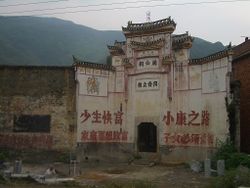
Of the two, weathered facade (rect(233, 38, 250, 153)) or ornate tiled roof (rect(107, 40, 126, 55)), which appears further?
ornate tiled roof (rect(107, 40, 126, 55))

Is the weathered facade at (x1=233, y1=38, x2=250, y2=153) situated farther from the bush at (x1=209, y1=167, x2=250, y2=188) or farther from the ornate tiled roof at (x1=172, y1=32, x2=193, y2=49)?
the bush at (x1=209, y1=167, x2=250, y2=188)

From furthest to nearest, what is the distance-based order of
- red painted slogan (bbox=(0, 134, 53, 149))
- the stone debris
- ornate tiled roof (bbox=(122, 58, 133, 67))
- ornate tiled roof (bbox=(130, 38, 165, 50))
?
ornate tiled roof (bbox=(122, 58, 133, 67)) → ornate tiled roof (bbox=(130, 38, 165, 50)) → red painted slogan (bbox=(0, 134, 53, 149)) → the stone debris

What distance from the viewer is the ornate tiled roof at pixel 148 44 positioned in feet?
64.7

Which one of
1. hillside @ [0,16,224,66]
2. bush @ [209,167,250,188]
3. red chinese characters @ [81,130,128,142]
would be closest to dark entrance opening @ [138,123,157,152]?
red chinese characters @ [81,130,128,142]

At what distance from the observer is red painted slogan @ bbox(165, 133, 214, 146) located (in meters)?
17.7

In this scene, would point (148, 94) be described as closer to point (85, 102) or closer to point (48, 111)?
point (85, 102)

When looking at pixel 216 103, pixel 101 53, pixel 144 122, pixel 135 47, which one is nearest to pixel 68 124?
pixel 144 122

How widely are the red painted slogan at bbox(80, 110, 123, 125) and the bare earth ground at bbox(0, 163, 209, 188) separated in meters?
2.25

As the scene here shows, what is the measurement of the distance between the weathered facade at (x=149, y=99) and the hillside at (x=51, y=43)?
26.9m

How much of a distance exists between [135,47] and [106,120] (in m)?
4.01

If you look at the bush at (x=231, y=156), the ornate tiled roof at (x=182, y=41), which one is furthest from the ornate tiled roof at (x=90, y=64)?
the bush at (x=231, y=156)

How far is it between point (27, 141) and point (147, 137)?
615 centimetres

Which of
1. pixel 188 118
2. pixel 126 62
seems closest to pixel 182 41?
pixel 126 62

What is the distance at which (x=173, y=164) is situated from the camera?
1862 centimetres
